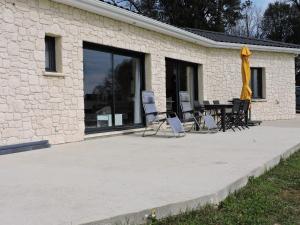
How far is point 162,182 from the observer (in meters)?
5.29

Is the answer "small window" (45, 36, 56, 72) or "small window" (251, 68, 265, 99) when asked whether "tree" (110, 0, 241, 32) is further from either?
"small window" (45, 36, 56, 72)

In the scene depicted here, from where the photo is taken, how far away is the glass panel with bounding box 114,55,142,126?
40.4 ft

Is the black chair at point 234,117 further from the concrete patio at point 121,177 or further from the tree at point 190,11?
the tree at point 190,11

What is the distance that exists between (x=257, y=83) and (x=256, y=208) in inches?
611

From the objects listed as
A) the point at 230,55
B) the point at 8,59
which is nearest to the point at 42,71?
the point at 8,59

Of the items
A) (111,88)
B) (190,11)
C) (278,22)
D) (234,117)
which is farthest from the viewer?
(278,22)

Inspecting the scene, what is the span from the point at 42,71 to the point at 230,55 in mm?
10439

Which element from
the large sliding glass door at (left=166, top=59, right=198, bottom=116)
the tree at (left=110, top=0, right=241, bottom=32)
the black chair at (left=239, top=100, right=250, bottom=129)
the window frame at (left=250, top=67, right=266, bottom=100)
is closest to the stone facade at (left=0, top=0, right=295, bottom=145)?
the large sliding glass door at (left=166, top=59, right=198, bottom=116)

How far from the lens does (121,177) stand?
564cm

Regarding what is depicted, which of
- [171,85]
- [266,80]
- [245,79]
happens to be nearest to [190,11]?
[266,80]

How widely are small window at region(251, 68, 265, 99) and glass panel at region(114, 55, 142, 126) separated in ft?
24.9

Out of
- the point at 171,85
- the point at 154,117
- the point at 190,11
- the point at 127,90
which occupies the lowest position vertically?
the point at 154,117

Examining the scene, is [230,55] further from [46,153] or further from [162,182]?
[162,182]

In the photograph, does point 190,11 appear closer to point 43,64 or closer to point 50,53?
point 50,53
